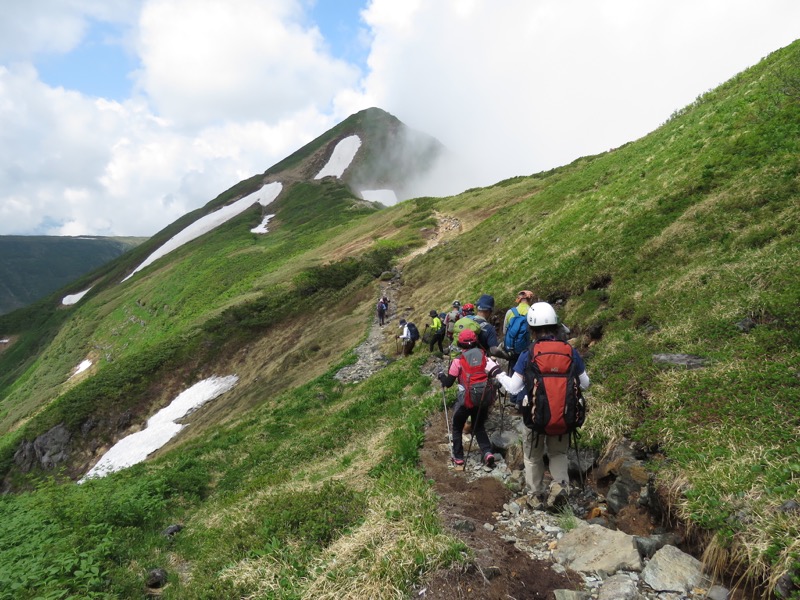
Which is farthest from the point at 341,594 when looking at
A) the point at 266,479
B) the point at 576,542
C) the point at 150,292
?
the point at 150,292

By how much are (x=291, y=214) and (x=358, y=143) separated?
54628 millimetres

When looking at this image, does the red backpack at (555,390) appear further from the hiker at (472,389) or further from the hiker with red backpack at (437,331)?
the hiker with red backpack at (437,331)

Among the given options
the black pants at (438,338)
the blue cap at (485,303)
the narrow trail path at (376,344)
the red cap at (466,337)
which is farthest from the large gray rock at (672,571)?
the narrow trail path at (376,344)

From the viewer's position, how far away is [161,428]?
34812 millimetres

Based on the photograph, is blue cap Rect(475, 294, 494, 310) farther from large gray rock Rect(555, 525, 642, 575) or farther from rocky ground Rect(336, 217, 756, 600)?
large gray rock Rect(555, 525, 642, 575)

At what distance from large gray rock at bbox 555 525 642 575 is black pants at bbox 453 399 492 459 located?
3086 mm

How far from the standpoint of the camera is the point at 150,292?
7875 centimetres

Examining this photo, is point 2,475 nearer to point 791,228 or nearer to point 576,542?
point 576,542

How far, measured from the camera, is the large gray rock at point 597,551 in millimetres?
5648

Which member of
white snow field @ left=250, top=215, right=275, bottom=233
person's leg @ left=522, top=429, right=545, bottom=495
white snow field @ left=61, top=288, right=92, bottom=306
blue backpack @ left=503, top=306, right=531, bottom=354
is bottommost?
person's leg @ left=522, top=429, right=545, bottom=495

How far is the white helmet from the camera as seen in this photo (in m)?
7.37

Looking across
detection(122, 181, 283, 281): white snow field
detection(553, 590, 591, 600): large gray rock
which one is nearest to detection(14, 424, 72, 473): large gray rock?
detection(553, 590, 591, 600): large gray rock

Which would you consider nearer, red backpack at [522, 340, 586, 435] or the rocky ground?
the rocky ground

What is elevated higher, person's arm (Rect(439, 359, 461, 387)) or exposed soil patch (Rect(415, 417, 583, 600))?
person's arm (Rect(439, 359, 461, 387))
